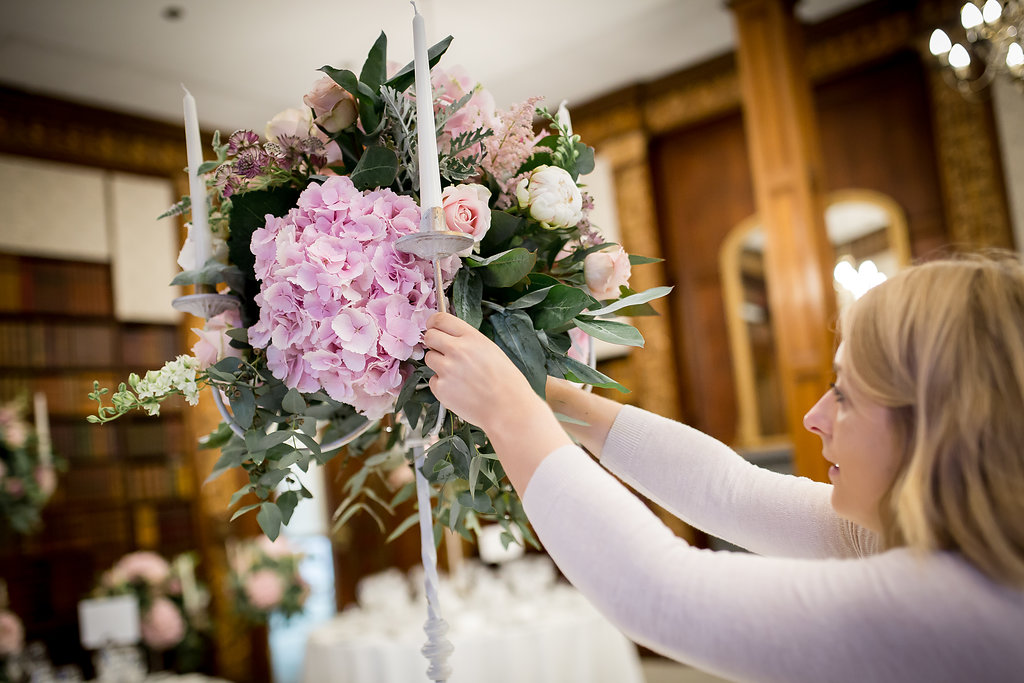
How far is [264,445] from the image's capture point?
0.90 m

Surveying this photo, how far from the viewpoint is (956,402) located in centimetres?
73

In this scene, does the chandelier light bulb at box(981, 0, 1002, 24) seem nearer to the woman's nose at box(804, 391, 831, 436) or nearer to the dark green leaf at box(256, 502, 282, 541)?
the woman's nose at box(804, 391, 831, 436)

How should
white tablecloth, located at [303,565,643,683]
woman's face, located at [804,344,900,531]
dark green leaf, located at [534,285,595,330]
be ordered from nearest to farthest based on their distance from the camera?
1. woman's face, located at [804,344,900,531]
2. dark green leaf, located at [534,285,595,330]
3. white tablecloth, located at [303,565,643,683]

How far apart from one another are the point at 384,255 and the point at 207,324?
26 centimetres

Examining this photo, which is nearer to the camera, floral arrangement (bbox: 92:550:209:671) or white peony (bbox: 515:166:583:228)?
white peony (bbox: 515:166:583:228)

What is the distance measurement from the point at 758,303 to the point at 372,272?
17.8 feet

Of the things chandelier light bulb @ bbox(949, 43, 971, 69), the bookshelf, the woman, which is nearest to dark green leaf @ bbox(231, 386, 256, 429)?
the woman

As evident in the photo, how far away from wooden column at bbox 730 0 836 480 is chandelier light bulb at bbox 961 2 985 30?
56.2 inches

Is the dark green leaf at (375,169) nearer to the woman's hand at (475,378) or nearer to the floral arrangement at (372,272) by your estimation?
the floral arrangement at (372,272)

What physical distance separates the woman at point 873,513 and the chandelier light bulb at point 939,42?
3398mm

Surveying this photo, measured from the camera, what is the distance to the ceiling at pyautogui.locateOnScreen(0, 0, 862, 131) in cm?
467

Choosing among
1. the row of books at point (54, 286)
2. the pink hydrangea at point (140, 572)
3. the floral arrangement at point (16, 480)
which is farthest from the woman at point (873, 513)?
the row of books at point (54, 286)

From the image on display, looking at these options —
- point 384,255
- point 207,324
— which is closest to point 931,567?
point 384,255

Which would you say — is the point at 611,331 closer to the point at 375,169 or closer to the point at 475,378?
the point at 475,378
